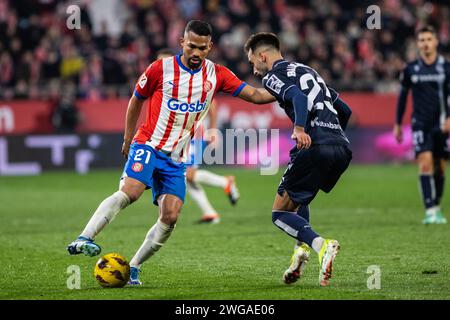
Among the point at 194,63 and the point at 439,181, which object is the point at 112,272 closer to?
the point at 194,63

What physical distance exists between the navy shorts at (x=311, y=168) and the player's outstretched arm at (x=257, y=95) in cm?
57

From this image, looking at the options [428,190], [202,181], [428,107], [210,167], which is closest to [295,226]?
[428,190]

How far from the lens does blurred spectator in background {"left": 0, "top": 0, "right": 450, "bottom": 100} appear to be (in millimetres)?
21172

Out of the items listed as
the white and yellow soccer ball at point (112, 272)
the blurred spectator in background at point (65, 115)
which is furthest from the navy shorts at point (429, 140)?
the blurred spectator in background at point (65, 115)

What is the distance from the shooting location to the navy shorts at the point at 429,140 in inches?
473

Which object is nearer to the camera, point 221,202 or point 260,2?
point 221,202

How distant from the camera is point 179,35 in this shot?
22.4m

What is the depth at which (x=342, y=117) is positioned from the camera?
779cm

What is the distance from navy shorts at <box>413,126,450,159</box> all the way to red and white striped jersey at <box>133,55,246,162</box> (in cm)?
512

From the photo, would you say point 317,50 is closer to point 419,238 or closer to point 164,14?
point 164,14

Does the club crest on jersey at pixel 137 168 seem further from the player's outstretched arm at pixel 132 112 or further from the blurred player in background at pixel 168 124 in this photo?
the player's outstretched arm at pixel 132 112

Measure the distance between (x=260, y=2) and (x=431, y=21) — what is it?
194 inches

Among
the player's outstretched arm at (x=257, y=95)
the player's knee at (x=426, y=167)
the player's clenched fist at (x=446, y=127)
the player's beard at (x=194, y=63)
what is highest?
the player's beard at (x=194, y=63)

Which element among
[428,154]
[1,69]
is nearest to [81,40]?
[1,69]
